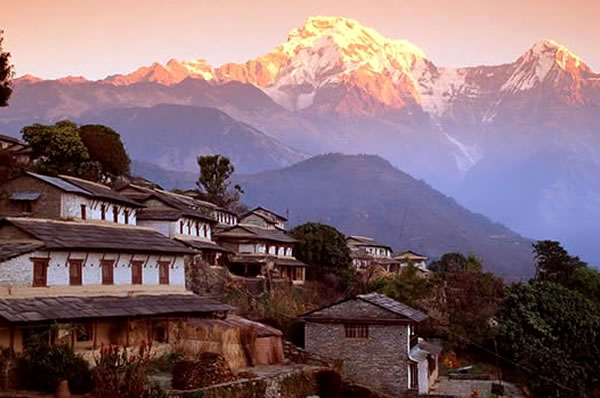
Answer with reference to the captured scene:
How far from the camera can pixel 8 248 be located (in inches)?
1299

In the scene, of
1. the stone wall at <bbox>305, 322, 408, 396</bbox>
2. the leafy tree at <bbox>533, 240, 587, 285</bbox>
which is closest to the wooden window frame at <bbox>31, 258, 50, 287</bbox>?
the stone wall at <bbox>305, 322, 408, 396</bbox>

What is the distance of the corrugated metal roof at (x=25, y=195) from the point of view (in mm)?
45031

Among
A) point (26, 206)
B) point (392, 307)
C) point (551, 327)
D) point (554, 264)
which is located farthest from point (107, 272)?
point (554, 264)

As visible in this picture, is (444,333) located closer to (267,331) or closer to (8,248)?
(267,331)

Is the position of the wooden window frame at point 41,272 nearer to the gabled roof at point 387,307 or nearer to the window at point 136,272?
the window at point 136,272

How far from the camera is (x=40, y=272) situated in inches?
1316

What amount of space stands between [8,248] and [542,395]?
29.1 m

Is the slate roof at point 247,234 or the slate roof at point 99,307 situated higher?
the slate roof at point 247,234

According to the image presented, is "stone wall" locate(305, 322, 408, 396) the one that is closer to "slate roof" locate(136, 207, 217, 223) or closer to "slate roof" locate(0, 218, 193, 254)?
"slate roof" locate(0, 218, 193, 254)

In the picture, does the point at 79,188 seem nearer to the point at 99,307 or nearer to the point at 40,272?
the point at 40,272

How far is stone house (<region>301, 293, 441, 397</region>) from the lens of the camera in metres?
42.7

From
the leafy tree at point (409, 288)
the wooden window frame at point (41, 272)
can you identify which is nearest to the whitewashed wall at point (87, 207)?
the wooden window frame at point (41, 272)

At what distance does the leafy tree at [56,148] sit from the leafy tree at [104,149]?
486 cm

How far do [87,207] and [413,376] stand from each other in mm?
20084
